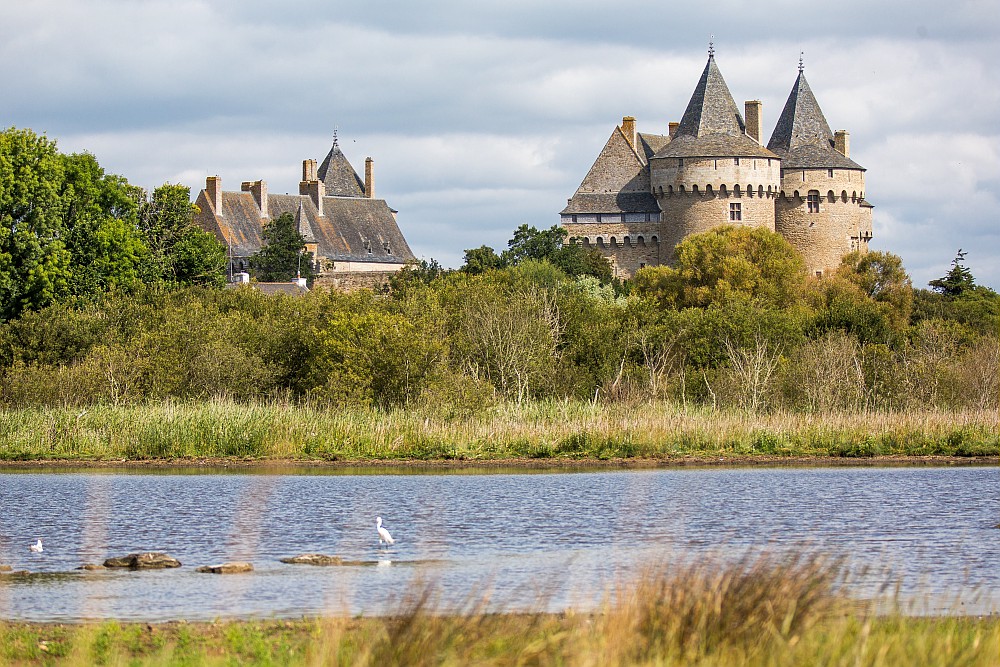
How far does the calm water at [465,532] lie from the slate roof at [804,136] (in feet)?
203

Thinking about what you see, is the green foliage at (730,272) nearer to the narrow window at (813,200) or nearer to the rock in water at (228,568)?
the narrow window at (813,200)

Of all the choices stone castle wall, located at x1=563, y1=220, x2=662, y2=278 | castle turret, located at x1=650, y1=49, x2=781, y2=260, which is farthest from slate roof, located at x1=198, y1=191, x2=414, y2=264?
castle turret, located at x1=650, y1=49, x2=781, y2=260

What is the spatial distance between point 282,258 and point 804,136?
31006 millimetres

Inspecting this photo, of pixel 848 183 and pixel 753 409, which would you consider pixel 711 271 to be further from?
pixel 753 409

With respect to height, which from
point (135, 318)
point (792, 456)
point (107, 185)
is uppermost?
point (107, 185)

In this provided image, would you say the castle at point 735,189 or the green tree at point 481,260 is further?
the castle at point 735,189

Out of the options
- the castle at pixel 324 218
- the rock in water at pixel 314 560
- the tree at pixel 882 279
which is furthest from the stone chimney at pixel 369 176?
the rock in water at pixel 314 560

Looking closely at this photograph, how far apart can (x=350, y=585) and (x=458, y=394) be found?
20.0 m

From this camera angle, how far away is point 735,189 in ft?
287

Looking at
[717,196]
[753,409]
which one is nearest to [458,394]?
[753,409]

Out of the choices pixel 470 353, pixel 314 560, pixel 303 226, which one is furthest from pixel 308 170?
pixel 314 560

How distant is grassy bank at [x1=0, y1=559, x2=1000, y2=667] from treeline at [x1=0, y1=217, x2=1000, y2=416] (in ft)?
75.0

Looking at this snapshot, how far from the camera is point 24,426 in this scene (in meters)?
32.0

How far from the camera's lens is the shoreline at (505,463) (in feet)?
99.3
